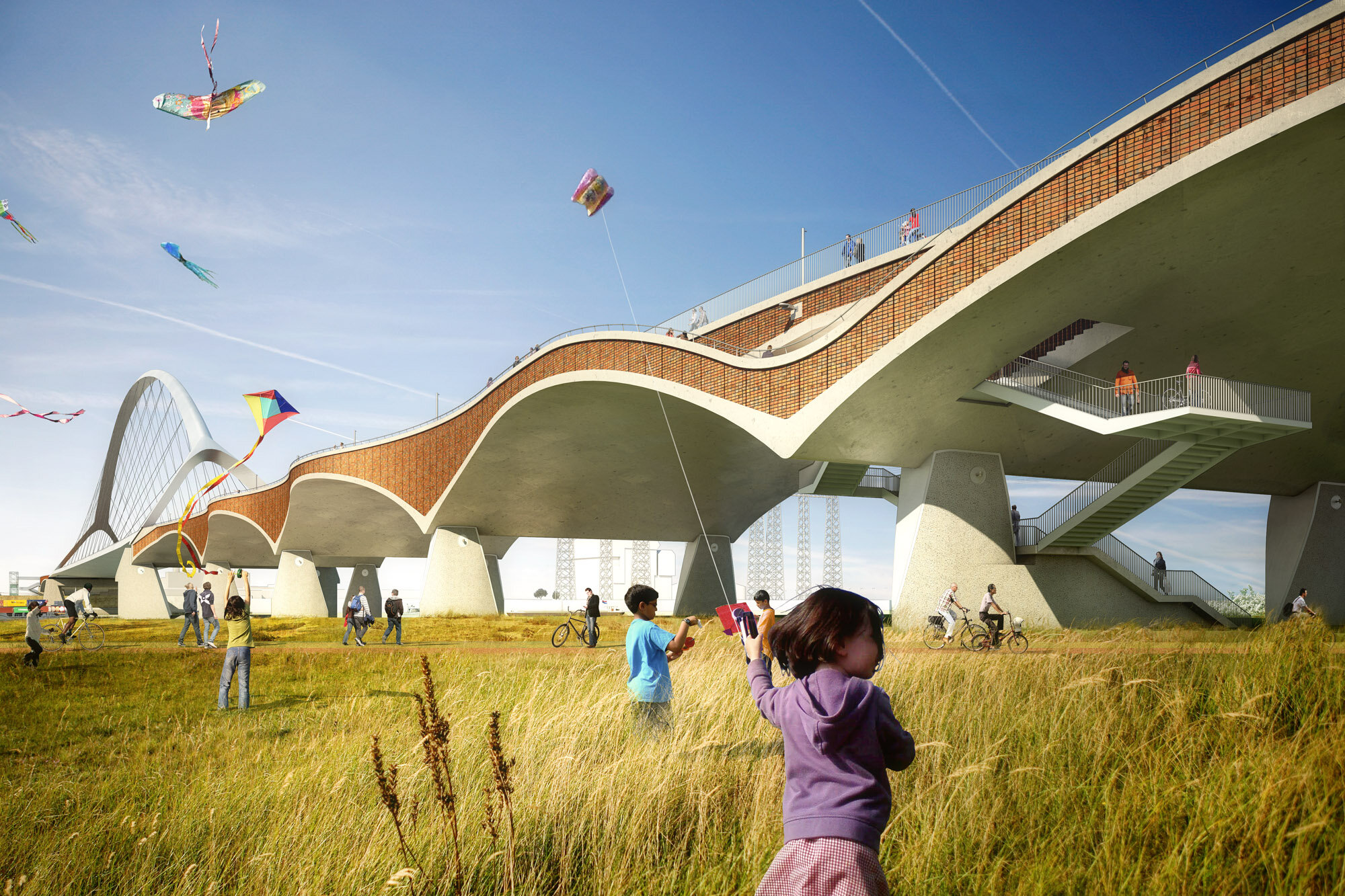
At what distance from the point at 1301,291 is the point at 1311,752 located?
20.0m

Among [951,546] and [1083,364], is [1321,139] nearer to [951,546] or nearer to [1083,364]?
[1083,364]

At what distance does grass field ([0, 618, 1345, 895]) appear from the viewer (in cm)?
394

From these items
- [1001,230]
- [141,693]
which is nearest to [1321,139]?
[1001,230]

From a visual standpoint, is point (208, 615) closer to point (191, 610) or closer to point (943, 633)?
point (191, 610)

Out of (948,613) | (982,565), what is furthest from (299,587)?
(948,613)

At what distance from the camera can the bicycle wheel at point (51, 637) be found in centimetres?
1953

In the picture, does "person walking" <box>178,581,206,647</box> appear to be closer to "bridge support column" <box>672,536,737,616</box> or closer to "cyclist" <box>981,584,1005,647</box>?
"cyclist" <box>981,584,1005,647</box>

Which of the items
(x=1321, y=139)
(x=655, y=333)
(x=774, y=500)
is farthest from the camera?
(x=774, y=500)

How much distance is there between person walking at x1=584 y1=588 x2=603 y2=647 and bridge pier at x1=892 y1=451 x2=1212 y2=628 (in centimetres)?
853

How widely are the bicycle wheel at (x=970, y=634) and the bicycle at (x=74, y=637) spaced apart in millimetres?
18462

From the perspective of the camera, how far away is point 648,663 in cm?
546

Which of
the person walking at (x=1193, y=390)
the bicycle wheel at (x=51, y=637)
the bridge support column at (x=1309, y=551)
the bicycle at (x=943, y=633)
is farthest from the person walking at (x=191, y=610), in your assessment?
the bridge support column at (x=1309, y=551)

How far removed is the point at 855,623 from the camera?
267 centimetres

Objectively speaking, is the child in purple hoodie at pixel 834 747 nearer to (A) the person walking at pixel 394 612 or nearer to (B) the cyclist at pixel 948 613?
(B) the cyclist at pixel 948 613
